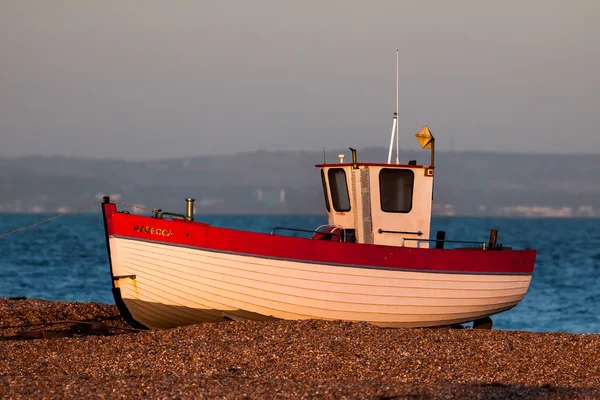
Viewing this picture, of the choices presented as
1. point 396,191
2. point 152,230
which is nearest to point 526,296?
point 396,191

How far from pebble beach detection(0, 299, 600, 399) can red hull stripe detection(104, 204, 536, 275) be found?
106 cm

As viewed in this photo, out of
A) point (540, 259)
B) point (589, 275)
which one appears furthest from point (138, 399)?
point (540, 259)

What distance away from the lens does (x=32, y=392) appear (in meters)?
10.3

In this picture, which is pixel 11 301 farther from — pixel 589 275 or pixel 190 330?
pixel 589 275

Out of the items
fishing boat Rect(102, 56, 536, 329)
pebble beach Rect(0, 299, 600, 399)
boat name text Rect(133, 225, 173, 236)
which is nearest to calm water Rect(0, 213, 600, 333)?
fishing boat Rect(102, 56, 536, 329)

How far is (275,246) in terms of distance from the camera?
14992mm

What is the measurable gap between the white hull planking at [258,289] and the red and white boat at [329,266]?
18 millimetres

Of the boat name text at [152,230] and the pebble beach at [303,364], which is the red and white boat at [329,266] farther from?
the pebble beach at [303,364]

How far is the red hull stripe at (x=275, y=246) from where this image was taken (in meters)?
15.0

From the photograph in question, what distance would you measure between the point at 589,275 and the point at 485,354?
38209 mm

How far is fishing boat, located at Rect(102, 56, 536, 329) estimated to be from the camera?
1505 centimetres

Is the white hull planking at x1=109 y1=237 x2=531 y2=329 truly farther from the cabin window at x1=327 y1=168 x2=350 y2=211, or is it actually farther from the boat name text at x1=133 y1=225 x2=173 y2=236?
the cabin window at x1=327 y1=168 x2=350 y2=211

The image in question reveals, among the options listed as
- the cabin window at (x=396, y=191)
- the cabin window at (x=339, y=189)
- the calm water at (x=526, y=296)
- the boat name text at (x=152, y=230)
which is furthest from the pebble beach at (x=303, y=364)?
the calm water at (x=526, y=296)

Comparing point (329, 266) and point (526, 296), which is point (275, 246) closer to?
point (329, 266)
